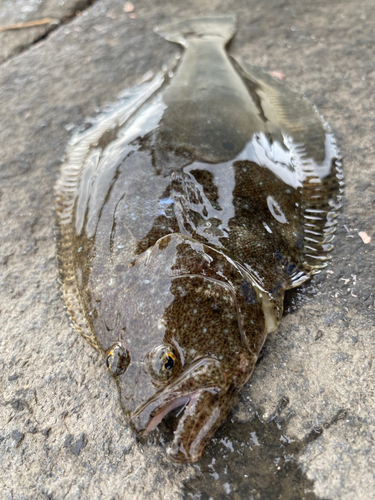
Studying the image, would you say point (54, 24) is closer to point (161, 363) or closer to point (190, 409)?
point (161, 363)

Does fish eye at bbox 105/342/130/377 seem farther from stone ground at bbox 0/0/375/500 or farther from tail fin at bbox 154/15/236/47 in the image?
tail fin at bbox 154/15/236/47

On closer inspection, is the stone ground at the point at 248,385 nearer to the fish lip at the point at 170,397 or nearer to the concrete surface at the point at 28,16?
the fish lip at the point at 170,397

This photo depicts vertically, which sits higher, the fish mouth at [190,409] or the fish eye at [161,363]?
the fish eye at [161,363]

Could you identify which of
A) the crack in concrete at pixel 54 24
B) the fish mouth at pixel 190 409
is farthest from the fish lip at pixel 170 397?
the crack in concrete at pixel 54 24

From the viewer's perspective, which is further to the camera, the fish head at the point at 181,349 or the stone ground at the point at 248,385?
the stone ground at the point at 248,385

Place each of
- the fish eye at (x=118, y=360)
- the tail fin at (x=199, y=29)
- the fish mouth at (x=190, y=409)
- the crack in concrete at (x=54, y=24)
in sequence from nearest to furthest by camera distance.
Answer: the fish mouth at (x=190, y=409)
the fish eye at (x=118, y=360)
the tail fin at (x=199, y=29)
the crack in concrete at (x=54, y=24)

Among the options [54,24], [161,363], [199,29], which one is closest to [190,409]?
[161,363]

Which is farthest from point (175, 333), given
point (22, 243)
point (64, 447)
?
point (22, 243)
